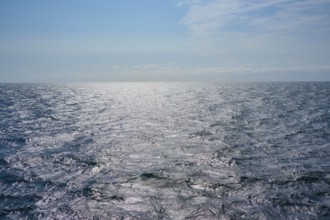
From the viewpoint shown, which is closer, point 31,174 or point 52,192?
point 52,192

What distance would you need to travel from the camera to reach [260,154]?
1939cm

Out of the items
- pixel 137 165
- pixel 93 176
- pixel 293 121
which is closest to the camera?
pixel 93 176

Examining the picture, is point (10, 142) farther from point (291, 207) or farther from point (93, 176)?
point (291, 207)

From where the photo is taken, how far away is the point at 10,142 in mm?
23391

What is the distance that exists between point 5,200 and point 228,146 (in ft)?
A: 48.8

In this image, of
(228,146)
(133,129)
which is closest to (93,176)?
(228,146)

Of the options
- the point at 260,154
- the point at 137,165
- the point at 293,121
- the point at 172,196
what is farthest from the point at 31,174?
the point at 293,121

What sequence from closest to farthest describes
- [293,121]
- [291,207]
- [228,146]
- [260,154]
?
[291,207]
[260,154]
[228,146]
[293,121]

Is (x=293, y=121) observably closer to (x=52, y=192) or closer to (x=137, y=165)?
(x=137, y=165)

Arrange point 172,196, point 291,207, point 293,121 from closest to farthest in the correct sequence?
point 291,207 < point 172,196 < point 293,121

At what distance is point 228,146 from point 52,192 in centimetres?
1310

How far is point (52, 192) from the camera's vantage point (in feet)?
42.6

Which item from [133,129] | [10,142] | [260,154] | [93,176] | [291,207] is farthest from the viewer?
[133,129]

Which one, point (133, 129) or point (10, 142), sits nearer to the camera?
point (10, 142)
